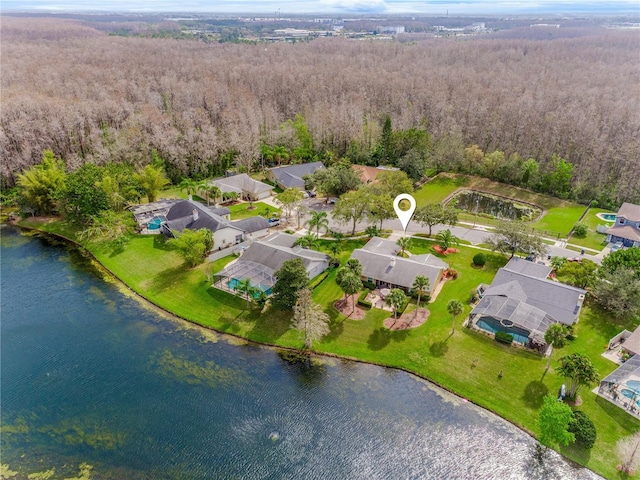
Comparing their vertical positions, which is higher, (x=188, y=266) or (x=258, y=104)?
(x=258, y=104)

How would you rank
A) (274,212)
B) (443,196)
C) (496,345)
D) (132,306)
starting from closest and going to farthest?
(496,345) < (132,306) < (274,212) < (443,196)

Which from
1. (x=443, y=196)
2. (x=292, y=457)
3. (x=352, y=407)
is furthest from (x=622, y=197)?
(x=292, y=457)

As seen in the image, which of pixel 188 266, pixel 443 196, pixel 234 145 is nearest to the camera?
pixel 188 266

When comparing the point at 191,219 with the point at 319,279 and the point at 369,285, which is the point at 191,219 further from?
the point at 369,285

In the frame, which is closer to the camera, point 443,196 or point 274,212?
point 274,212

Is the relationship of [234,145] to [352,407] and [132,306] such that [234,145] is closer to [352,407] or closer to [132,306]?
[132,306]

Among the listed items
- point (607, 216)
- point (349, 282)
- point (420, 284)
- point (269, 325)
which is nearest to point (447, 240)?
point (420, 284)
